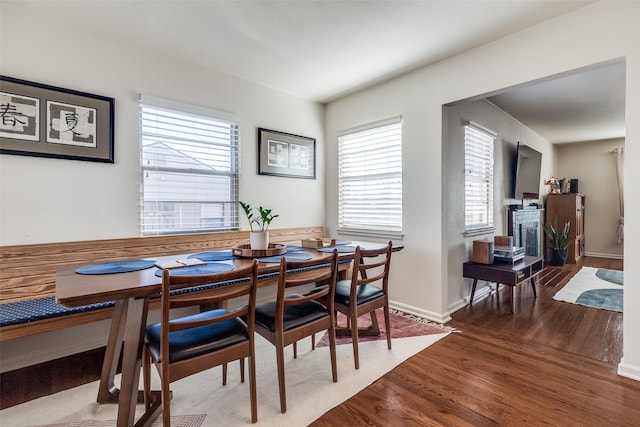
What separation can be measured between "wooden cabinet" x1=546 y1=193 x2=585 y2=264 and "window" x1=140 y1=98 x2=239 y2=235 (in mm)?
6256

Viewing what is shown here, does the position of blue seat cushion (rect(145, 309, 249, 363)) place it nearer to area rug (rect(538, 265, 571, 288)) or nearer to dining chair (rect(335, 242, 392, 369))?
dining chair (rect(335, 242, 392, 369))

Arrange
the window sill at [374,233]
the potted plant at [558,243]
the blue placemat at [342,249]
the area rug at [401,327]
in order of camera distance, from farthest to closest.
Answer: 1. the potted plant at [558,243]
2. the window sill at [374,233]
3. the area rug at [401,327]
4. the blue placemat at [342,249]

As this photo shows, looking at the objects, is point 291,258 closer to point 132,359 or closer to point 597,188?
point 132,359

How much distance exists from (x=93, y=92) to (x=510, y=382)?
3667 millimetres

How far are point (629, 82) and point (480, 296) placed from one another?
2487mm

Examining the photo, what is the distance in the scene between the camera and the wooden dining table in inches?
50.6

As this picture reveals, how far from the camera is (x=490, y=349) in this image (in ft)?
7.88

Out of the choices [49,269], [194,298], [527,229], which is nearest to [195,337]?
[194,298]

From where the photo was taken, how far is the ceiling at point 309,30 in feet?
6.91

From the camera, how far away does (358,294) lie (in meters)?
2.31

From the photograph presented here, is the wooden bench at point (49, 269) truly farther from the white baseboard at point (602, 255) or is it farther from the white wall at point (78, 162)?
the white baseboard at point (602, 255)

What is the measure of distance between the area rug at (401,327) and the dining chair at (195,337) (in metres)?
1.10

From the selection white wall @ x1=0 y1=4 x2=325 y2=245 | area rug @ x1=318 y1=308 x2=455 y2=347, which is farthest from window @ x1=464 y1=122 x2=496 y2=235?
white wall @ x1=0 y1=4 x2=325 y2=245

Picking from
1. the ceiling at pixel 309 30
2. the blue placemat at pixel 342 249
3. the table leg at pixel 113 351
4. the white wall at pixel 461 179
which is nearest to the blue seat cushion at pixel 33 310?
the table leg at pixel 113 351
